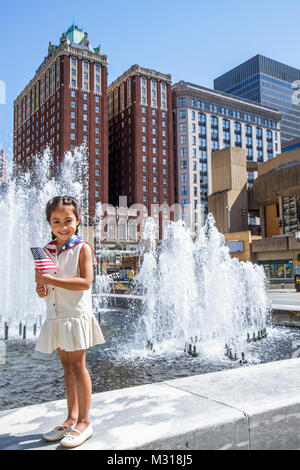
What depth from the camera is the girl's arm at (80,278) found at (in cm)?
239

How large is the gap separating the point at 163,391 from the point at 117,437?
90cm

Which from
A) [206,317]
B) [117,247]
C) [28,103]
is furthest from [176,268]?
[28,103]

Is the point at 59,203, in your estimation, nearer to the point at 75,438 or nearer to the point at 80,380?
the point at 80,380

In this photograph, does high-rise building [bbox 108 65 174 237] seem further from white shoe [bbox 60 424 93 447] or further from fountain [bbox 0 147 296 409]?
white shoe [bbox 60 424 93 447]

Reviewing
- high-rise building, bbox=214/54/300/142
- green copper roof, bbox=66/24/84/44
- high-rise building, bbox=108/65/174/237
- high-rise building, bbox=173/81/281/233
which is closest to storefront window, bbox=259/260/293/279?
high-rise building, bbox=108/65/174/237

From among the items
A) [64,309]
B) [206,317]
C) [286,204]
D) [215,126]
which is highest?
[215,126]

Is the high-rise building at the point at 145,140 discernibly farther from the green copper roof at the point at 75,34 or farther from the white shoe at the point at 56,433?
the white shoe at the point at 56,433

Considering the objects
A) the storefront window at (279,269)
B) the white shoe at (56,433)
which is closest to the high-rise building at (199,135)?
the storefront window at (279,269)

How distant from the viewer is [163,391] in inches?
120

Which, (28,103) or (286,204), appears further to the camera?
(28,103)

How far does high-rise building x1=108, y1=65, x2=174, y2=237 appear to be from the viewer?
7656 cm

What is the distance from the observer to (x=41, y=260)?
2420 mm

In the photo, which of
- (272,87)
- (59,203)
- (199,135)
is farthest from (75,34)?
(59,203)
